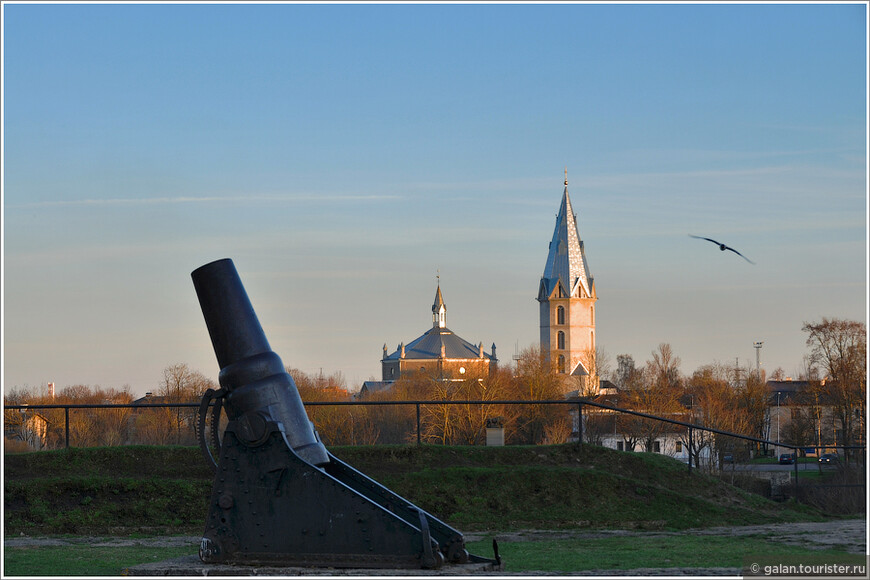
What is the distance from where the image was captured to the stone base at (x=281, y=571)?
30.1 feet

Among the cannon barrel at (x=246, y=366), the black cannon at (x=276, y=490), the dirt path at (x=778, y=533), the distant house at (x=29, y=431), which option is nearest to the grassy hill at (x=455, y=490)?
the dirt path at (x=778, y=533)

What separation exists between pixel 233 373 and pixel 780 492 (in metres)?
13.3

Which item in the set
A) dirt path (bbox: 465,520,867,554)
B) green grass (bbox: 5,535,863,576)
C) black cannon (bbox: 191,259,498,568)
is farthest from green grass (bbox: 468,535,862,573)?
black cannon (bbox: 191,259,498,568)

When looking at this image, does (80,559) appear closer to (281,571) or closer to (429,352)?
(281,571)

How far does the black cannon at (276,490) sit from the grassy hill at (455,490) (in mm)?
4244

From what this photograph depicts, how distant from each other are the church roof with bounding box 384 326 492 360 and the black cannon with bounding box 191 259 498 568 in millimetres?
172081

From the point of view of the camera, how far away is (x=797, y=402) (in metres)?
71.4

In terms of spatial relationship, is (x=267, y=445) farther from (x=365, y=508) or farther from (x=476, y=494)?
(x=476, y=494)

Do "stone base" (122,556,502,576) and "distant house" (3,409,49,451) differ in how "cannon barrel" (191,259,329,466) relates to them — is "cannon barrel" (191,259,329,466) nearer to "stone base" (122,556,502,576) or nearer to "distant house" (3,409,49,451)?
"stone base" (122,556,502,576)

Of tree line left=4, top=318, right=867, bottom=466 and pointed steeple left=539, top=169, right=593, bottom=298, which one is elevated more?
pointed steeple left=539, top=169, right=593, bottom=298

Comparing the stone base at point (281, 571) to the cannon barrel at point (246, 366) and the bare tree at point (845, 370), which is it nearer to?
the cannon barrel at point (246, 366)

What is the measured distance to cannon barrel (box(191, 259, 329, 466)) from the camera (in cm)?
987

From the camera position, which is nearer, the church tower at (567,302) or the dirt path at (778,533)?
the dirt path at (778,533)

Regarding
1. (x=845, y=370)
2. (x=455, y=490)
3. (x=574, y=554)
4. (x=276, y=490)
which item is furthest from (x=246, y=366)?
(x=845, y=370)
